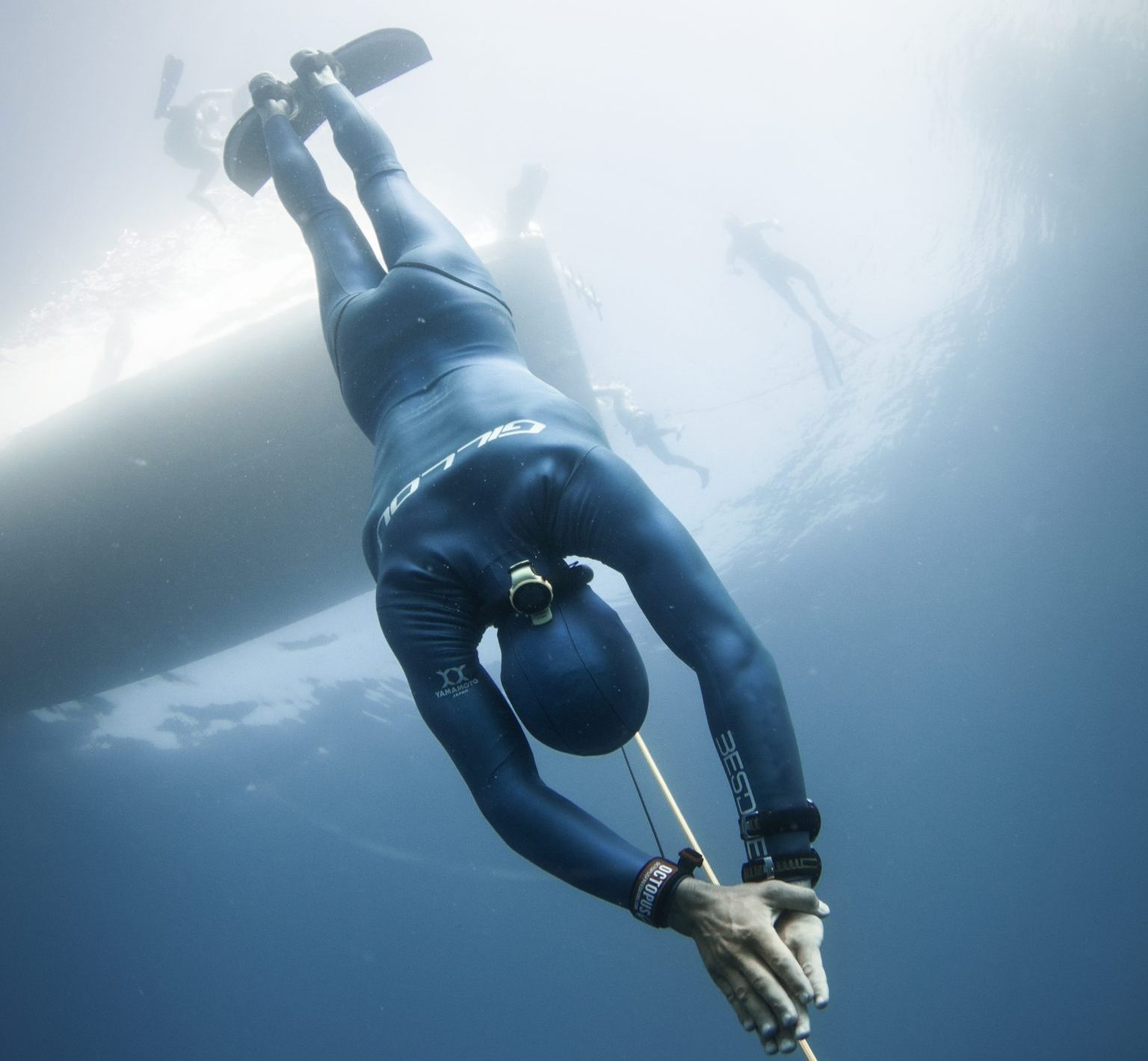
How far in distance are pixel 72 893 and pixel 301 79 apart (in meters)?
24.4

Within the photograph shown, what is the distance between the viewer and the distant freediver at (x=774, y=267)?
1312cm

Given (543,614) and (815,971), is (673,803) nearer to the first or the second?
(543,614)

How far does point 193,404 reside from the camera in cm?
507

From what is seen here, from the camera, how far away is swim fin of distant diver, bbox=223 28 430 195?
351cm

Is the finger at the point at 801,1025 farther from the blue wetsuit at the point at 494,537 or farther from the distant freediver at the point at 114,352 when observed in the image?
the distant freediver at the point at 114,352

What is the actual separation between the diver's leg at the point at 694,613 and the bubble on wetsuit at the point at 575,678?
0.51 ft

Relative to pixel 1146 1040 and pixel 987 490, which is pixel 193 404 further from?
pixel 1146 1040

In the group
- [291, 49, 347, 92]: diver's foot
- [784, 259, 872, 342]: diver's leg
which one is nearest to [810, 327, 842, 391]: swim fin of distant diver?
[784, 259, 872, 342]: diver's leg

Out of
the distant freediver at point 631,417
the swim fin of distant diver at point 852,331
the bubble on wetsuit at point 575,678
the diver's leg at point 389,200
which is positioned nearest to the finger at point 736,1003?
the bubble on wetsuit at point 575,678

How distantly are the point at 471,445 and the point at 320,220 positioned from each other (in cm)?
183

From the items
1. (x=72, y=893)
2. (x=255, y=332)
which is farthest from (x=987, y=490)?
(x=72, y=893)

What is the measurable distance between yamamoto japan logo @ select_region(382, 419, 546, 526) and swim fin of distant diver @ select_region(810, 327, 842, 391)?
15226mm

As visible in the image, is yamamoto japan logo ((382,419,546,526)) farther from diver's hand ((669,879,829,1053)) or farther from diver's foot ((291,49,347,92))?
diver's foot ((291,49,347,92))

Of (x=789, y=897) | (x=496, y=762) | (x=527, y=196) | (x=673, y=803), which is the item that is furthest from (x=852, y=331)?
(x=789, y=897)
